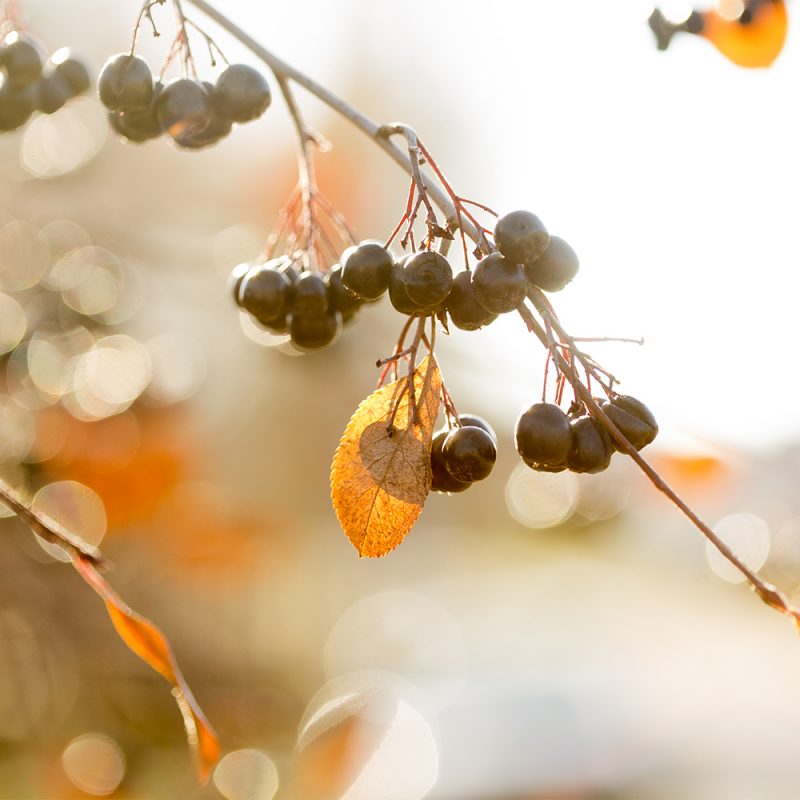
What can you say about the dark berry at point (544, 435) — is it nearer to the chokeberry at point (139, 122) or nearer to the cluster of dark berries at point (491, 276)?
the cluster of dark berries at point (491, 276)

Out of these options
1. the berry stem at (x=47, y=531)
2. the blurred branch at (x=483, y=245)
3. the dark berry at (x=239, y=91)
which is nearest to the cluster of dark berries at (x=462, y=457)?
the blurred branch at (x=483, y=245)

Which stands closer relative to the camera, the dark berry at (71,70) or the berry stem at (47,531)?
the berry stem at (47,531)

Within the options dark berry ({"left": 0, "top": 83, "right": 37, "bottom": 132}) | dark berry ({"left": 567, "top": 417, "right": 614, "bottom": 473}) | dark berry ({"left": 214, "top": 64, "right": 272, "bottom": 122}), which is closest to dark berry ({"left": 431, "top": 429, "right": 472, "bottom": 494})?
dark berry ({"left": 567, "top": 417, "right": 614, "bottom": 473})

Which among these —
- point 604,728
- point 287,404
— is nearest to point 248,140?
point 287,404

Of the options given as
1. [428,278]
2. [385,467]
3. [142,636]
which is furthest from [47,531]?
[428,278]

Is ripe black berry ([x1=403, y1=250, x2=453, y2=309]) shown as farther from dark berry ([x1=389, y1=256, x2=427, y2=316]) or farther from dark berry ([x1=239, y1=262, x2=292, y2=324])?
dark berry ([x1=239, y1=262, x2=292, y2=324])

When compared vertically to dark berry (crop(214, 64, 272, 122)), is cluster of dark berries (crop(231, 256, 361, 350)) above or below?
below
